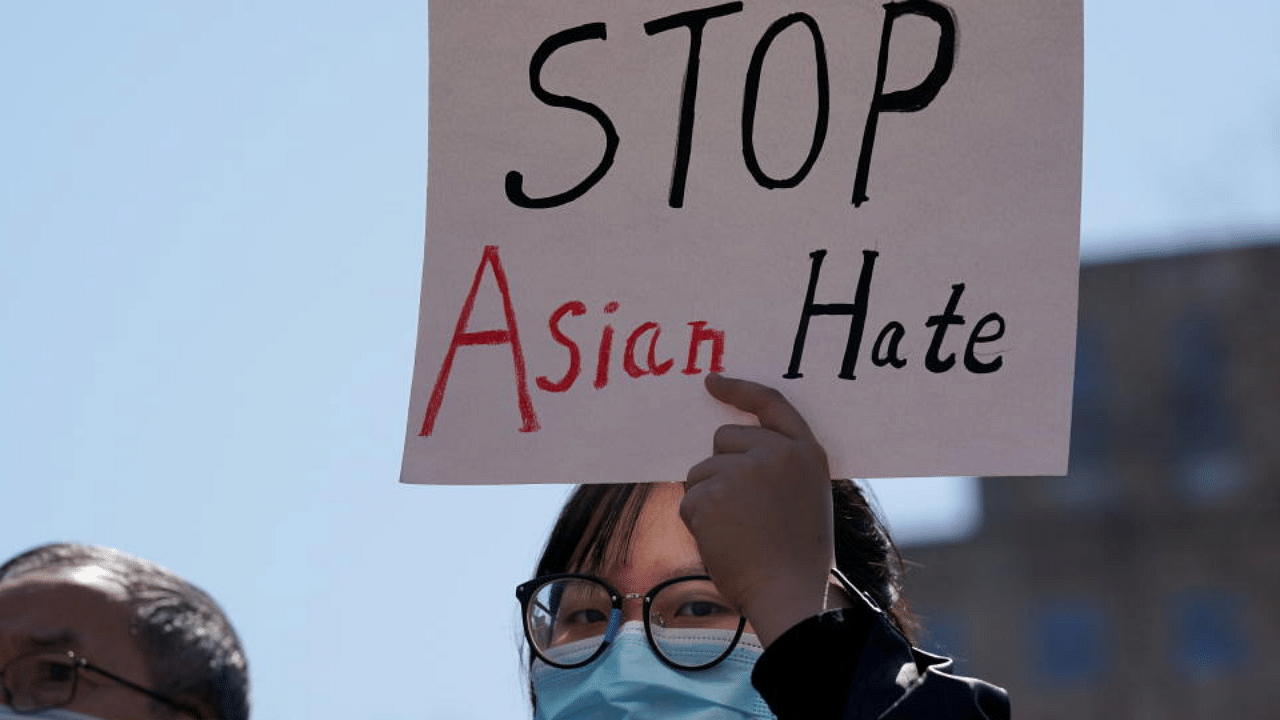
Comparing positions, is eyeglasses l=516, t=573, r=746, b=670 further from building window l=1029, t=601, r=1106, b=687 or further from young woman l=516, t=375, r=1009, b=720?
building window l=1029, t=601, r=1106, b=687

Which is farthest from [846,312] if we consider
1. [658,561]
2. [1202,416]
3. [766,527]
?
[1202,416]

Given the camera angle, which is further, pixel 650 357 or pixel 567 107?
pixel 567 107

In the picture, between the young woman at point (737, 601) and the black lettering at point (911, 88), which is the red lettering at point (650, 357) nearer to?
the young woman at point (737, 601)

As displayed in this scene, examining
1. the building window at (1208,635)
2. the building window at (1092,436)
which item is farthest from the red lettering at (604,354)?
the building window at (1092,436)

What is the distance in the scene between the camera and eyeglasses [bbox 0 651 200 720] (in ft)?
8.35

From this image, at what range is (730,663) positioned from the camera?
3156 mm

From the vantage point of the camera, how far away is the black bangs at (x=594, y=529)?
3.34m

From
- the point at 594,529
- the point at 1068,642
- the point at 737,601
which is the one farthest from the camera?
the point at 1068,642

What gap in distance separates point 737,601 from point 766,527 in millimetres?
91

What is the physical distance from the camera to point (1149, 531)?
37.0 metres

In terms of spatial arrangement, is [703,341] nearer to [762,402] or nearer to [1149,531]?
[762,402]

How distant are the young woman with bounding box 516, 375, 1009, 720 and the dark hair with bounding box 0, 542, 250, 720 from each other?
1.61 feet

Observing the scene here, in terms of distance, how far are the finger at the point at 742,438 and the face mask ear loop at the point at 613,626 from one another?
1.71 ft

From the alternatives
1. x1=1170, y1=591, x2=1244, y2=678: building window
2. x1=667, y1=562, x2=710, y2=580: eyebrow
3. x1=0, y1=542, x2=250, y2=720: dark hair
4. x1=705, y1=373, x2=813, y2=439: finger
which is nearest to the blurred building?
x1=1170, y1=591, x2=1244, y2=678: building window
